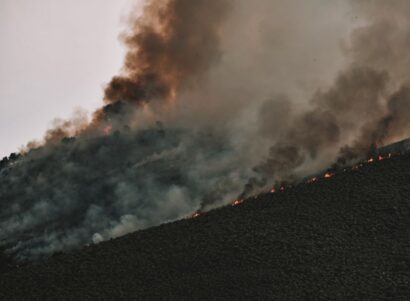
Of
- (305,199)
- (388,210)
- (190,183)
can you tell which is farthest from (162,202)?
(388,210)

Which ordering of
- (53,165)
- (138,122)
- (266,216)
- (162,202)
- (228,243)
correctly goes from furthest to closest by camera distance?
(138,122), (53,165), (162,202), (266,216), (228,243)

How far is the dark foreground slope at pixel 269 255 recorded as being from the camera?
1842cm

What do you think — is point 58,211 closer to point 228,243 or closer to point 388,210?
point 228,243

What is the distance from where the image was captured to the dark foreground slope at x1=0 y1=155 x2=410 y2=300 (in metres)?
18.4

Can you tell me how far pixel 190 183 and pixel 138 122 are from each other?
15788mm

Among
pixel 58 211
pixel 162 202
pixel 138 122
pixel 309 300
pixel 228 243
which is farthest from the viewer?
pixel 138 122

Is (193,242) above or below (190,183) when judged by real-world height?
below

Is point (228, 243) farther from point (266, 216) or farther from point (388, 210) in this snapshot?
point (388, 210)

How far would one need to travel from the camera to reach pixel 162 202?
35094 millimetres

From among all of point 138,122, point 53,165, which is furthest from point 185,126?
point 53,165

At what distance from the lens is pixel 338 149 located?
118 ft

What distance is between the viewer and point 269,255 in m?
20.2

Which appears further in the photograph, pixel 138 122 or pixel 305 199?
pixel 138 122

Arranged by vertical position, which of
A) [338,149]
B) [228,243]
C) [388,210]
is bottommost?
[388,210]
